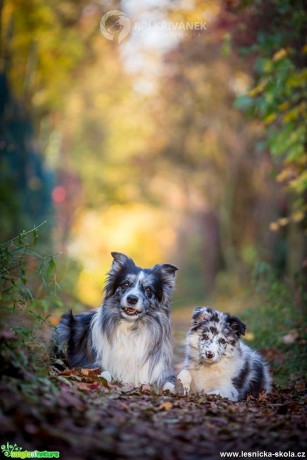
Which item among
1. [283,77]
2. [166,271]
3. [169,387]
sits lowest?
[169,387]

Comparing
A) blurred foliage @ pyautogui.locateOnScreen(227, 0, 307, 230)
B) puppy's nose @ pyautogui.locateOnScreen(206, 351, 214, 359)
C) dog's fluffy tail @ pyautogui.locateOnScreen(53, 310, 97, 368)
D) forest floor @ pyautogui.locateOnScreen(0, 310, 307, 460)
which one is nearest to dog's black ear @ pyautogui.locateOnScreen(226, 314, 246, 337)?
puppy's nose @ pyautogui.locateOnScreen(206, 351, 214, 359)

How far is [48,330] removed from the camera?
10812 mm

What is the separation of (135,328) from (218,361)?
1003mm

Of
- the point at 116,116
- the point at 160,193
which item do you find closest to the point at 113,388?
the point at 116,116

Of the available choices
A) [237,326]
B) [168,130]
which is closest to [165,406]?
[237,326]

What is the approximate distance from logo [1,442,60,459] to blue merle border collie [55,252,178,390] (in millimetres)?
2878

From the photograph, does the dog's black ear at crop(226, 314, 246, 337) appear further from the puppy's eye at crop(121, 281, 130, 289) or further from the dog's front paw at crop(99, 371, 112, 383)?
the dog's front paw at crop(99, 371, 112, 383)

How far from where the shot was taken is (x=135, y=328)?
7324mm

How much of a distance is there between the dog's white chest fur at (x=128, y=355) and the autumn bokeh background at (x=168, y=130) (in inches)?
125

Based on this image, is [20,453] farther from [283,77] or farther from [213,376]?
[283,77]

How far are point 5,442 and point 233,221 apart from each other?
2006 cm

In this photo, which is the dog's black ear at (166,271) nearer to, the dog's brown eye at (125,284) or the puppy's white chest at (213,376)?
the dog's brown eye at (125,284)

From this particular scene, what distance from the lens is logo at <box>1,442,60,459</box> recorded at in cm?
423

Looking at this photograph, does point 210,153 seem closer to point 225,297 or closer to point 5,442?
point 225,297
